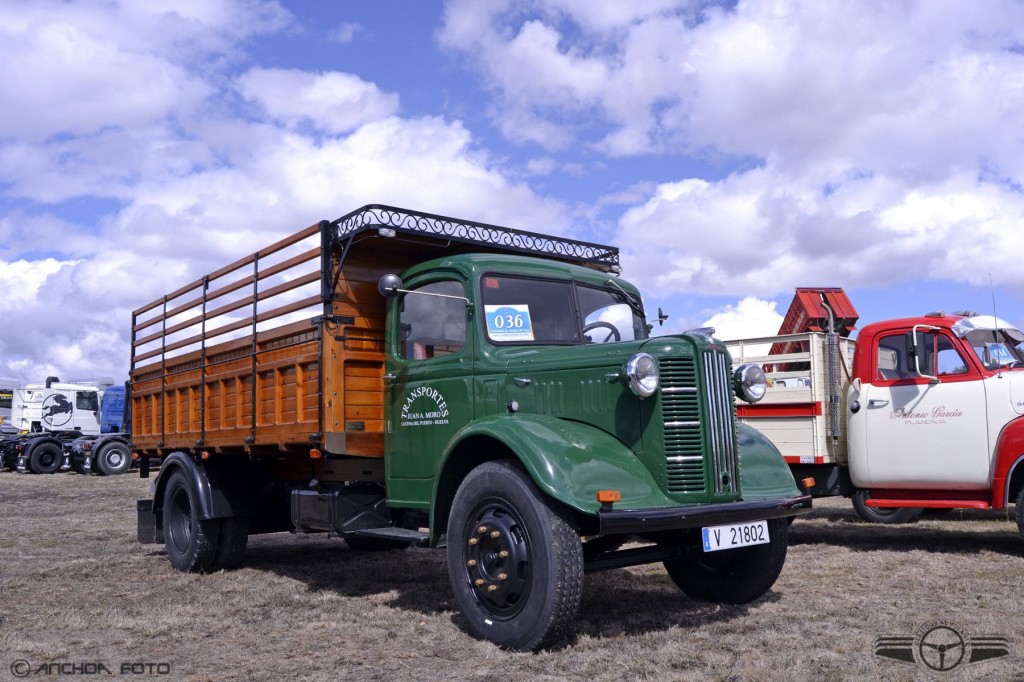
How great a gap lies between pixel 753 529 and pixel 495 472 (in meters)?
1.50

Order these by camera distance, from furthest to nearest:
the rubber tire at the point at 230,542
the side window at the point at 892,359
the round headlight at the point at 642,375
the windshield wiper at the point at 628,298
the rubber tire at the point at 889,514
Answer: the rubber tire at the point at 889,514
the side window at the point at 892,359
the rubber tire at the point at 230,542
the windshield wiper at the point at 628,298
the round headlight at the point at 642,375

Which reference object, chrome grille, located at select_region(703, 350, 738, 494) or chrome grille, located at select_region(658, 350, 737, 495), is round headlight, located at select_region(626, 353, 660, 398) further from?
Result: chrome grille, located at select_region(703, 350, 738, 494)

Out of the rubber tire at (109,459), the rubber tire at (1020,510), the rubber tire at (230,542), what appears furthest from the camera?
the rubber tire at (109,459)

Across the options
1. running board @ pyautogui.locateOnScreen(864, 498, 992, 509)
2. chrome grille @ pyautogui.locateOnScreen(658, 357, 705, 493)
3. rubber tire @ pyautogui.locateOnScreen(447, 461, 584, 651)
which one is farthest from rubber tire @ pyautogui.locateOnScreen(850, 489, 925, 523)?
rubber tire @ pyautogui.locateOnScreen(447, 461, 584, 651)

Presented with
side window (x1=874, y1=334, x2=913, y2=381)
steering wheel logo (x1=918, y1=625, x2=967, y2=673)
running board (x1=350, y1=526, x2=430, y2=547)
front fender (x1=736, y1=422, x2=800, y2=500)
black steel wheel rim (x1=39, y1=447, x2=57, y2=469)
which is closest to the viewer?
steering wheel logo (x1=918, y1=625, x2=967, y2=673)

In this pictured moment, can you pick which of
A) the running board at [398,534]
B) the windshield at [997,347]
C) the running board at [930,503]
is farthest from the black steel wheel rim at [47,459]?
the windshield at [997,347]

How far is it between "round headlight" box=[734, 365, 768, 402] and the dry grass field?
4.38 feet

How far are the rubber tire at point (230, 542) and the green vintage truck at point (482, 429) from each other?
18 mm

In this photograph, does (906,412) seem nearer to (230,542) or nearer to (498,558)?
(498,558)

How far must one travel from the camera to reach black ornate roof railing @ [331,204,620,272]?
6500 mm

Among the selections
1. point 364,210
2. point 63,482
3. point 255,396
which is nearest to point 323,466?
point 255,396

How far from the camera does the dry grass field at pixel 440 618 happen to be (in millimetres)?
4648

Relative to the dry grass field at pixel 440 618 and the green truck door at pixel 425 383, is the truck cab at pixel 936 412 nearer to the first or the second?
the dry grass field at pixel 440 618

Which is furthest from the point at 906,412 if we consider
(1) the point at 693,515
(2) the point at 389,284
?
(2) the point at 389,284
